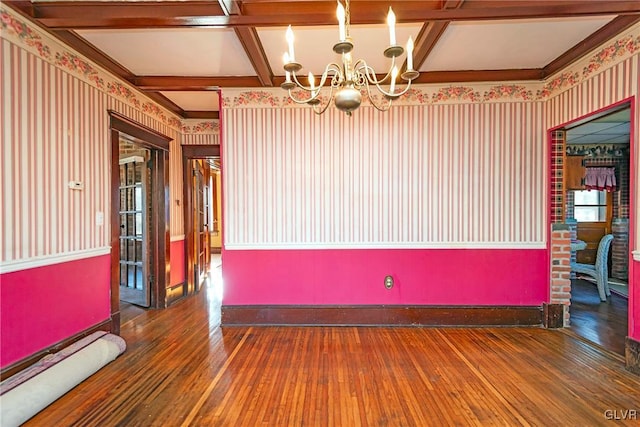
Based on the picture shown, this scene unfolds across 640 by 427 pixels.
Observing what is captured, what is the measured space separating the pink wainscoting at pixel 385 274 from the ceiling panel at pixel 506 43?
6.24ft

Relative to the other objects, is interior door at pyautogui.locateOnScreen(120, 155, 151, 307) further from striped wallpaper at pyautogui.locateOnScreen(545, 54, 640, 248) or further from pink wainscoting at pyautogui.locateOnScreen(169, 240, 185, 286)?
striped wallpaper at pyautogui.locateOnScreen(545, 54, 640, 248)

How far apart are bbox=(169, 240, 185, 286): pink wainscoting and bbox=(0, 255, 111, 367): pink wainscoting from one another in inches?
55.0

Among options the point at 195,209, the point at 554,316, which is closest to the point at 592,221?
the point at 554,316

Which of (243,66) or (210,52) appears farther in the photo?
(243,66)

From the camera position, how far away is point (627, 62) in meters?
2.56

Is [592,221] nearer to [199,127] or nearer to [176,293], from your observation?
[199,127]

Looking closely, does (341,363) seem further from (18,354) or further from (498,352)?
(18,354)

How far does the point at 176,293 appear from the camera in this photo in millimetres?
4594

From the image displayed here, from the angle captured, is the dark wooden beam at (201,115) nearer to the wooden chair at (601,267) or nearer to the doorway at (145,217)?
the doorway at (145,217)

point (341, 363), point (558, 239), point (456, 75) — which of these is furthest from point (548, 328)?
point (456, 75)

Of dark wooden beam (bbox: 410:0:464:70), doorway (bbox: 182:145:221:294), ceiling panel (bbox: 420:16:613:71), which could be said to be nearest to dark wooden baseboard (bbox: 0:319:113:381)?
doorway (bbox: 182:145:221:294)

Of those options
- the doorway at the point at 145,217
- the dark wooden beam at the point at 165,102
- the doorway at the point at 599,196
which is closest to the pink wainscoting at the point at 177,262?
the doorway at the point at 145,217

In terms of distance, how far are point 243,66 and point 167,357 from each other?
9.11 ft

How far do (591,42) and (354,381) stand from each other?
11.1 ft
